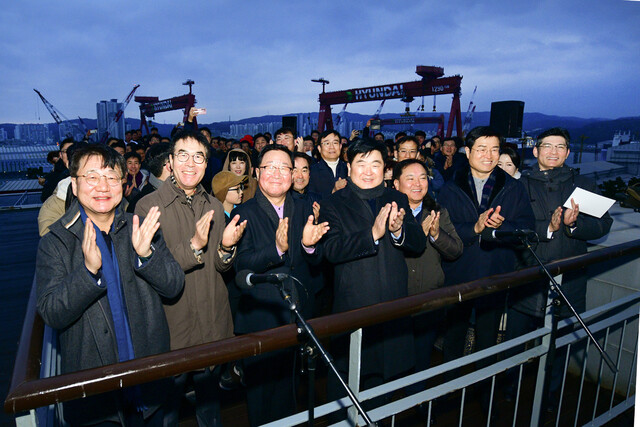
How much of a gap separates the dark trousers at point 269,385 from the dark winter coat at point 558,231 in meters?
1.70

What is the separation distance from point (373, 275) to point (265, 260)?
635 millimetres

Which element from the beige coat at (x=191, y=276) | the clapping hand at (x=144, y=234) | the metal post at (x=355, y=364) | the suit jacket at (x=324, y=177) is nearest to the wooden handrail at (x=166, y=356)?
the metal post at (x=355, y=364)

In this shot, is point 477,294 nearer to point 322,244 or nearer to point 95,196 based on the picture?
point 322,244

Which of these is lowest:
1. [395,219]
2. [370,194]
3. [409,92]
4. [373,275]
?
[373,275]

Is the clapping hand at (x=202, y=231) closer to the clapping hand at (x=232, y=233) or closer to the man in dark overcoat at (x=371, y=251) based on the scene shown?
the clapping hand at (x=232, y=233)

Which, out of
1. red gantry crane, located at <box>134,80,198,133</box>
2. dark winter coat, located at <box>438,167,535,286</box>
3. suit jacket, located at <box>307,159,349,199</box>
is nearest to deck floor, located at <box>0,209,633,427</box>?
dark winter coat, located at <box>438,167,535,286</box>

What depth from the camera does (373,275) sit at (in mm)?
2283

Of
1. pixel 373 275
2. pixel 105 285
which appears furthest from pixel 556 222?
pixel 105 285

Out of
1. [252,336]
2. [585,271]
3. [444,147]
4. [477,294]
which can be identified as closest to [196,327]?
[252,336]

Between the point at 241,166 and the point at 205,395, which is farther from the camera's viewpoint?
the point at 241,166

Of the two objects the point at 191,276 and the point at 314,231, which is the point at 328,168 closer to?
the point at 314,231

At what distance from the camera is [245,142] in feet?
24.1

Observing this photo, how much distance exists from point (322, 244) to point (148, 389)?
44.7 inches

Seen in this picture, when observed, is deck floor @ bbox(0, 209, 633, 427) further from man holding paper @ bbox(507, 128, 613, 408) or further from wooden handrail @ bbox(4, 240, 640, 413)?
wooden handrail @ bbox(4, 240, 640, 413)
